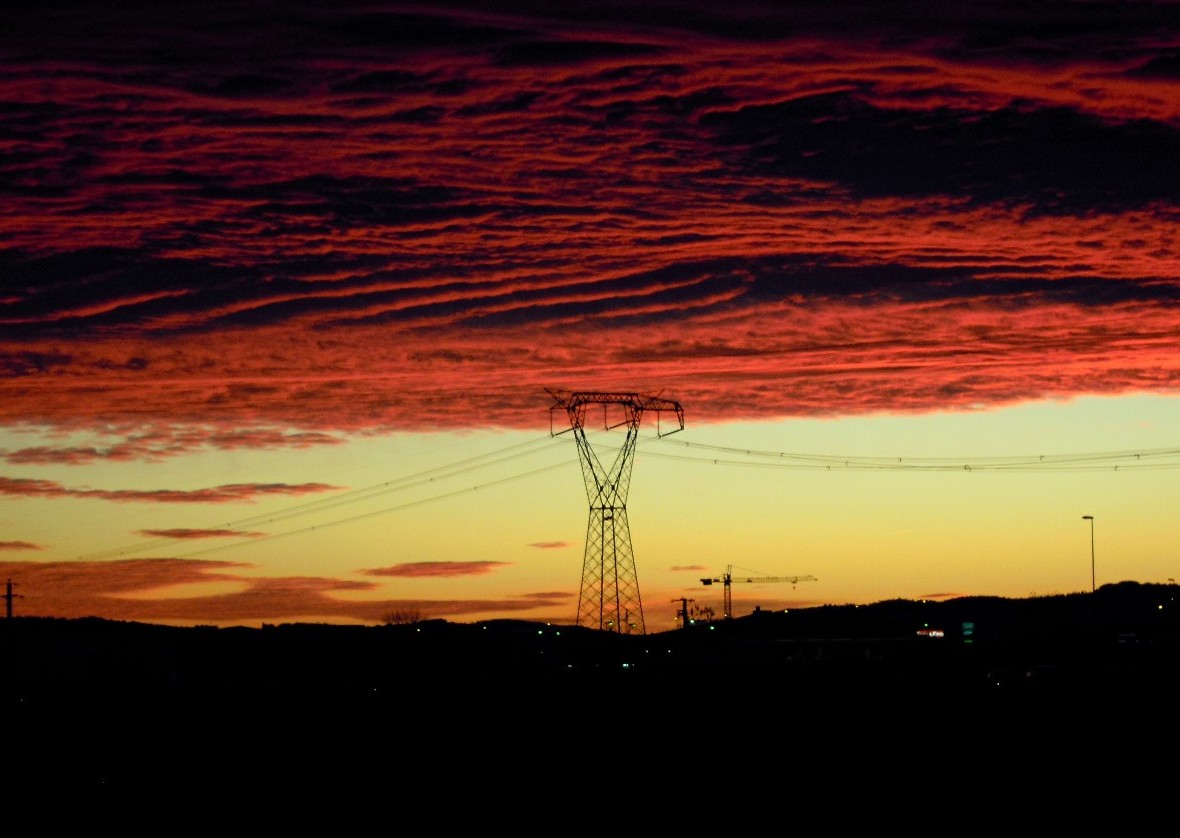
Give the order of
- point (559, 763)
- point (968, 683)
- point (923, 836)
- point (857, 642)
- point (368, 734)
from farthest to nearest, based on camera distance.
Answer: point (857, 642) < point (968, 683) < point (368, 734) < point (559, 763) < point (923, 836)

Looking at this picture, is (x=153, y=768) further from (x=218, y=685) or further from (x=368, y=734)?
(x=218, y=685)

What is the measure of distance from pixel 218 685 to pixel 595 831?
93.3 metres

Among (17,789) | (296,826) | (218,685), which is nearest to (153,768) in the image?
(17,789)

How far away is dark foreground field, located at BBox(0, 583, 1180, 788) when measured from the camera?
145 feet

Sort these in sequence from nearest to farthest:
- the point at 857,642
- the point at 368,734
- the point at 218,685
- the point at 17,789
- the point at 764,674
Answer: the point at 17,789 → the point at 368,734 → the point at 764,674 → the point at 218,685 → the point at 857,642

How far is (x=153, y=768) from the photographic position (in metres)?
44.0

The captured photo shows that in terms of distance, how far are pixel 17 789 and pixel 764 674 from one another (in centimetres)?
6081

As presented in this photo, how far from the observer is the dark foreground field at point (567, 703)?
44.3m

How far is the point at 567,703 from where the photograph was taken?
71.2 meters

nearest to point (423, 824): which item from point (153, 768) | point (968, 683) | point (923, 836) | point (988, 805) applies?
point (923, 836)

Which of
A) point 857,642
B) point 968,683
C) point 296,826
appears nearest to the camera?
point 296,826

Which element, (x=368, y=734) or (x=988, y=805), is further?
(x=368, y=734)

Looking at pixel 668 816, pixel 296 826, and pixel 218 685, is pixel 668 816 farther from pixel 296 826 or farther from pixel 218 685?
pixel 218 685

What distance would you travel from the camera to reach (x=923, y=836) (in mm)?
27328
